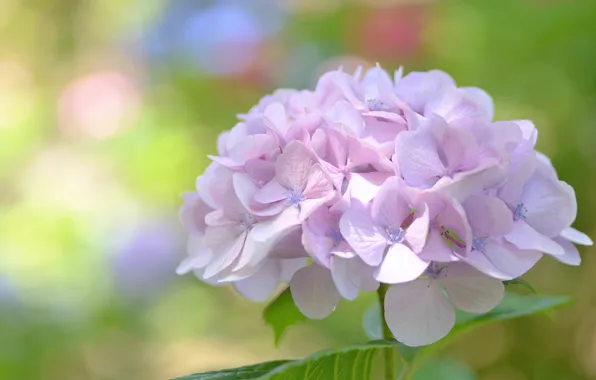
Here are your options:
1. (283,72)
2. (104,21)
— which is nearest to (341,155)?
(283,72)

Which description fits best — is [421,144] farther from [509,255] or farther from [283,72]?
[283,72]

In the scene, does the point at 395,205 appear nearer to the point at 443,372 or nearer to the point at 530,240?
the point at 530,240

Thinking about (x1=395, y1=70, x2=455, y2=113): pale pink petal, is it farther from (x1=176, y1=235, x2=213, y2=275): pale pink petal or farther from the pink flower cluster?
(x1=176, y1=235, x2=213, y2=275): pale pink petal

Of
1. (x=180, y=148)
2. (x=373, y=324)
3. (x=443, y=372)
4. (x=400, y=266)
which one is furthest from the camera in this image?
(x=180, y=148)

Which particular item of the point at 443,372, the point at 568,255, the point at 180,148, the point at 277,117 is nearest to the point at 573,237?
the point at 568,255

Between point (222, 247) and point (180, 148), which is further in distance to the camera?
point (180, 148)

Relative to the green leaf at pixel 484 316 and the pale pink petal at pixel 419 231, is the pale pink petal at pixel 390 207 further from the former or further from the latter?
the green leaf at pixel 484 316

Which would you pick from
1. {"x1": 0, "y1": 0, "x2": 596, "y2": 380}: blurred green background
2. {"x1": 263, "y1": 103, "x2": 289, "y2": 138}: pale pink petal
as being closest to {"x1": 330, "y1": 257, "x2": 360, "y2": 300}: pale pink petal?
{"x1": 263, "y1": 103, "x2": 289, "y2": 138}: pale pink petal
